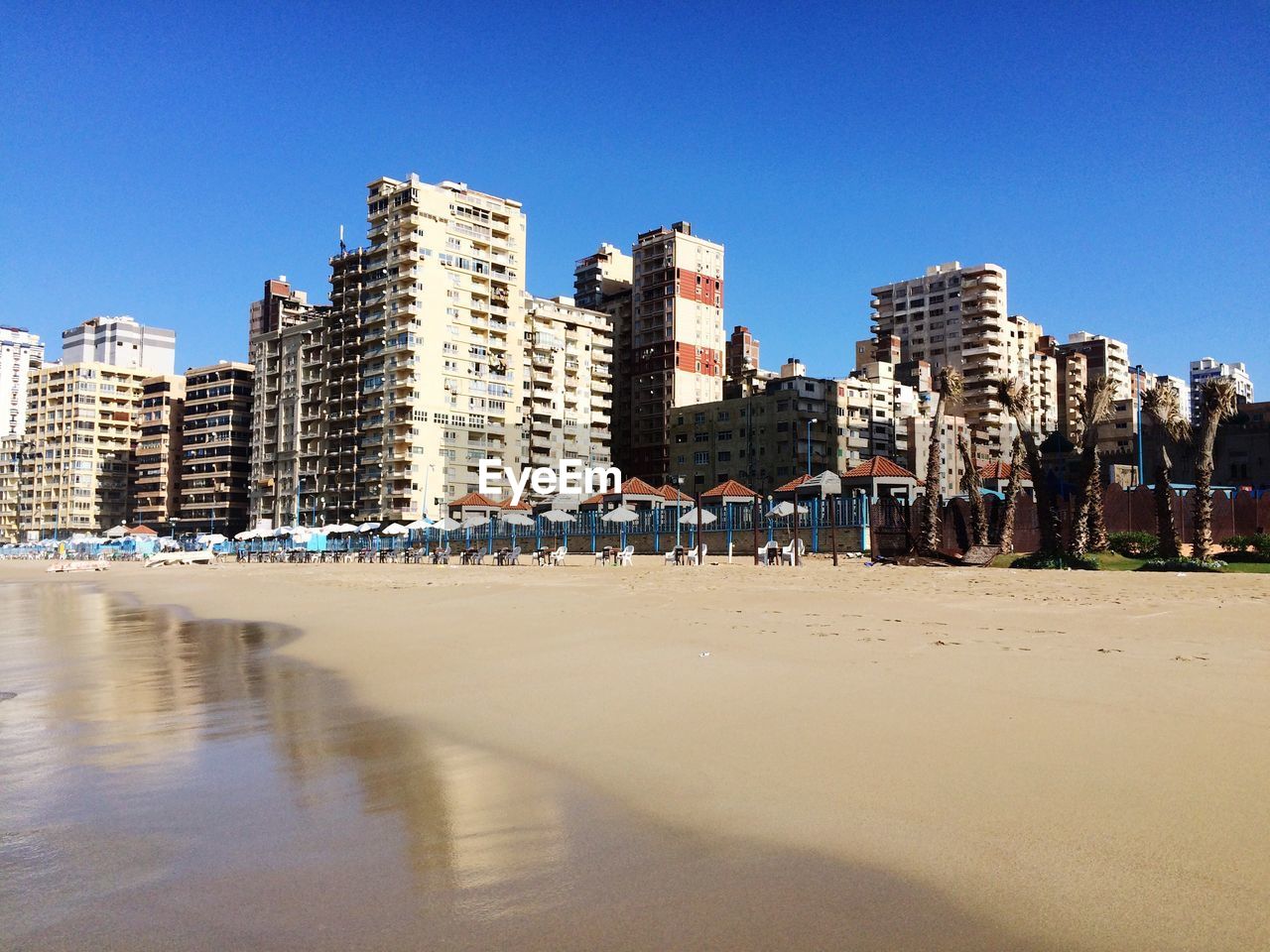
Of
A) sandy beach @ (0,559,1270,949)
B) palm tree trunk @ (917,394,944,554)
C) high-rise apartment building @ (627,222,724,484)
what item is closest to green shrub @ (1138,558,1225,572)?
palm tree trunk @ (917,394,944,554)

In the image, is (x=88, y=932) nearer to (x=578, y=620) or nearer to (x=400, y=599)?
(x=578, y=620)

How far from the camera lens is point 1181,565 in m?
24.0

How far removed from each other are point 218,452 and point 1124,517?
376ft

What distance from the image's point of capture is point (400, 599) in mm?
21219

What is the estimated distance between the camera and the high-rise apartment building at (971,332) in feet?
381

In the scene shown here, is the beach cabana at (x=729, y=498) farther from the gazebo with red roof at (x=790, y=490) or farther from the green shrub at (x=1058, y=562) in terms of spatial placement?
the green shrub at (x=1058, y=562)

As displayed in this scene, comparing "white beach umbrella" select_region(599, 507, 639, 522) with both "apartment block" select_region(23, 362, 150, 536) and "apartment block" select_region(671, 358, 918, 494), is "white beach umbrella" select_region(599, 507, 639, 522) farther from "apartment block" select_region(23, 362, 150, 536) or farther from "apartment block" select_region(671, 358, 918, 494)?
"apartment block" select_region(23, 362, 150, 536)

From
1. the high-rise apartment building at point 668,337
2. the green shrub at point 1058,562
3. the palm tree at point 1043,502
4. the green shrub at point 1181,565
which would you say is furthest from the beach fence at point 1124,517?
the high-rise apartment building at point 668,337

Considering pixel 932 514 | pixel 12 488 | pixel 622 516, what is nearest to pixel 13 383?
pixel 12 488

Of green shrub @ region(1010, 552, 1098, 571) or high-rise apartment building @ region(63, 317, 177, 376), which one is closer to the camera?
green shrub @ region(1010, 552, 1098, 571)

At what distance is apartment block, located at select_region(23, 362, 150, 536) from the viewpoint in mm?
132125

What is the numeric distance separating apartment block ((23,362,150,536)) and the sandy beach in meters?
140

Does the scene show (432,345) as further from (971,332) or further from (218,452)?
(971,332)

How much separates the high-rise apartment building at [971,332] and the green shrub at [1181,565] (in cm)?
8876
